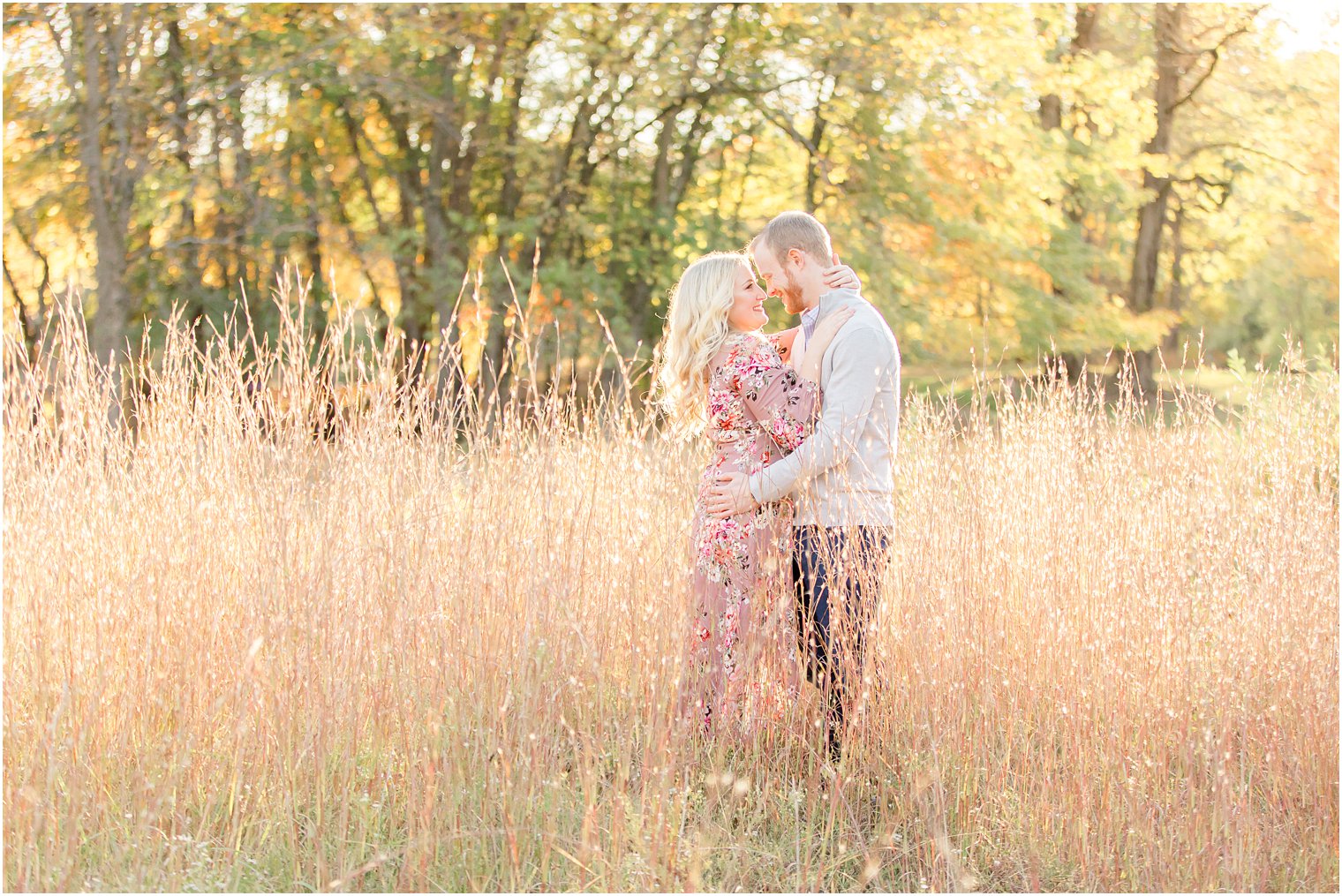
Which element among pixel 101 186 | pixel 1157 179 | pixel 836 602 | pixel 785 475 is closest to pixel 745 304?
pixel 785 475

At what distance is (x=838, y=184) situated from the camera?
11078 millimetres

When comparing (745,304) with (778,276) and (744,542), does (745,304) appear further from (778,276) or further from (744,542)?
(744,542)

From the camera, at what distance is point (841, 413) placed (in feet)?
8.67

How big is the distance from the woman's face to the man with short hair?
7 centimetres

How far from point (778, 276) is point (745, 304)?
0.11 meters

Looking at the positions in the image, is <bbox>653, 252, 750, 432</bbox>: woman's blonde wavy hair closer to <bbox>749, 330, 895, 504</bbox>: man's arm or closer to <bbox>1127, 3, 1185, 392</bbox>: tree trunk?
<bbox>749, 330, 895, 504</bbox>: man's arm

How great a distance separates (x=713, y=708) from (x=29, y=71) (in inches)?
338

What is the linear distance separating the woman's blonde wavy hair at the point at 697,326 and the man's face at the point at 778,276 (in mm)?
44

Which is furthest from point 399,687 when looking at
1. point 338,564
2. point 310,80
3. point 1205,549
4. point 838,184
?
point 838,184

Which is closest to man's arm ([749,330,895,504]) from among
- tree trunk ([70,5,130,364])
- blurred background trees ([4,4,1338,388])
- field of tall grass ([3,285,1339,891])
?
field of tall grass ([3,285,1339,891])

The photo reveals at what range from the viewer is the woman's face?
281 cm

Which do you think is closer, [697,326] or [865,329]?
[865,329]

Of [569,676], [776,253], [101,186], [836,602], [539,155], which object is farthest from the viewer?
[539,155]

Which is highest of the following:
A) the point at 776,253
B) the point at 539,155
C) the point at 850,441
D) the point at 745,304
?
the point at 539,155
